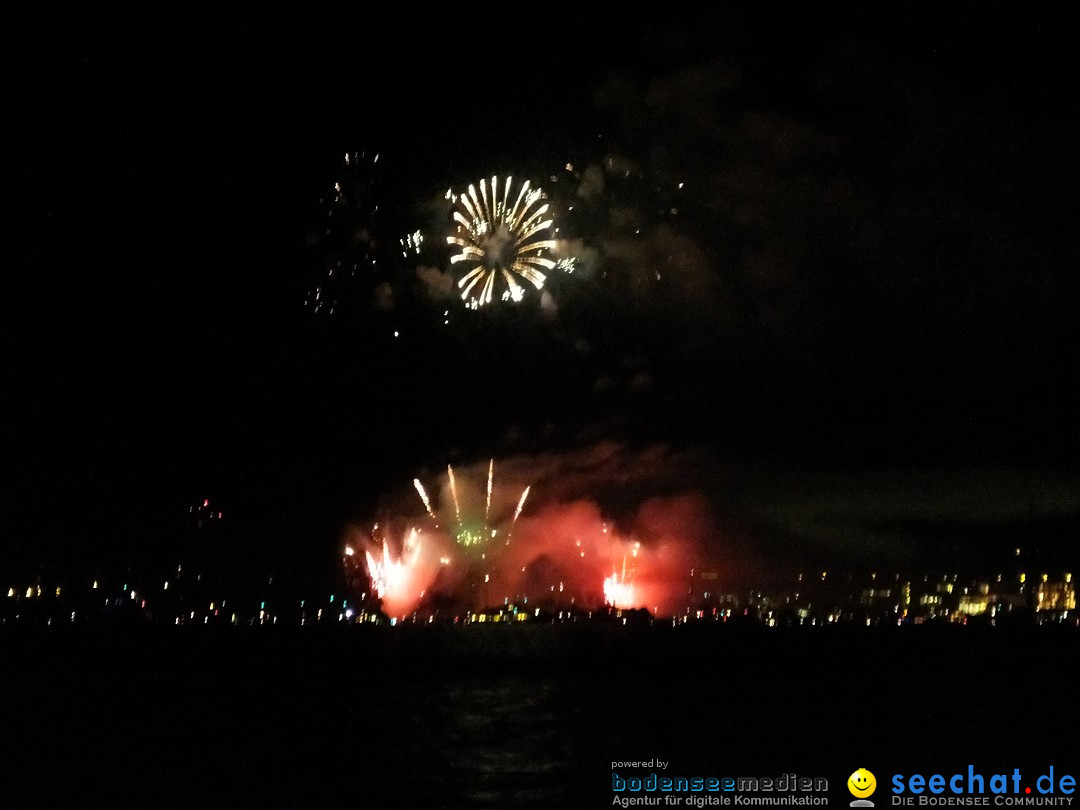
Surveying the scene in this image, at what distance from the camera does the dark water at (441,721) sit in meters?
17.7

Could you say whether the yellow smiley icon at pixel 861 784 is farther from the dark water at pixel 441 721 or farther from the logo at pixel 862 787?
the dark water at pixel 441 721

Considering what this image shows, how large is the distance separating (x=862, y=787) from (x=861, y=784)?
0.19 m

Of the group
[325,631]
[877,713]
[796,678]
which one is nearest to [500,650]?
[325,631]

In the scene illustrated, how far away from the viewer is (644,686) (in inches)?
1763

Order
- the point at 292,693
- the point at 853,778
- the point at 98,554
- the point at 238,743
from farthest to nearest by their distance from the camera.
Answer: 1. the point at 98,554
2. the point at 292,693
3. the point at 238,743
4. the point at 853,778

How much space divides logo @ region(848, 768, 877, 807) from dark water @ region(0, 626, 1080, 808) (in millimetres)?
248

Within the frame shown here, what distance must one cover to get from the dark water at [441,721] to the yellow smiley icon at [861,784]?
0.78 ft

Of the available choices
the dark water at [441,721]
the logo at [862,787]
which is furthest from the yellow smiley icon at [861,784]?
the dark water at [441,721]

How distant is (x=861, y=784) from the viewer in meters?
16.0

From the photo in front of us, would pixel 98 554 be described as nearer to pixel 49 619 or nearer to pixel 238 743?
pixel 49 619

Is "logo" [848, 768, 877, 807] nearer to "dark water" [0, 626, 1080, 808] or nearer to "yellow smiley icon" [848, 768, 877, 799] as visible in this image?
"yellow smiley icon" [848, 768, 877, 799]

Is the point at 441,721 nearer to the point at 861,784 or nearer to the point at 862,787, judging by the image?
the point at 861,784

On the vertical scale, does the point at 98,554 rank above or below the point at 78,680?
above

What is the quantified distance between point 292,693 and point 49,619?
26.3m
